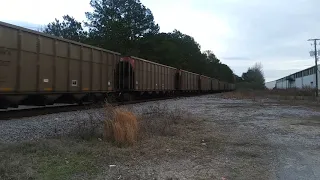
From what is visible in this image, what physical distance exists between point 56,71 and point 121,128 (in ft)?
33.4

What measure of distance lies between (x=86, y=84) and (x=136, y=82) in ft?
28.0

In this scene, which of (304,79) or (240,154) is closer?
(240,154)

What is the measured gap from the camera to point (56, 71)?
17.8 meters

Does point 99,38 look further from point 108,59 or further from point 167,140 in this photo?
point 167,140

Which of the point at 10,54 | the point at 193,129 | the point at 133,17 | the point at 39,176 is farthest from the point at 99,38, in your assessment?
the point at 39,176

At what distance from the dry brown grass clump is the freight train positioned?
23.9 ft

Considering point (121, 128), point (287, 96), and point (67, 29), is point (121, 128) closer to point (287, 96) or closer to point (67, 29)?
point (287, 96)

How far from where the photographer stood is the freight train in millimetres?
14727

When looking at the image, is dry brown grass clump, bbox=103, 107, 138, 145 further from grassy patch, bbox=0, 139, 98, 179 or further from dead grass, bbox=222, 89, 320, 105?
dead grass, bbox=222, 89, 320, 105

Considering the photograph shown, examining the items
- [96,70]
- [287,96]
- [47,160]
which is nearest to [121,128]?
[47,160]

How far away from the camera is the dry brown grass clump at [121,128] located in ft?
28.0

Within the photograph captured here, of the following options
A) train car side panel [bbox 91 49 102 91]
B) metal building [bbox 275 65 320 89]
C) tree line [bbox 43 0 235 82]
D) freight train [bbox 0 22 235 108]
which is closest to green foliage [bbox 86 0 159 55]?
tree line [bbox 43 0 235 82]

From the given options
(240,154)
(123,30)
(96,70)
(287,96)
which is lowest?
(240,154)

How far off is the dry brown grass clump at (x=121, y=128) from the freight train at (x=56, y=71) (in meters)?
7.29
